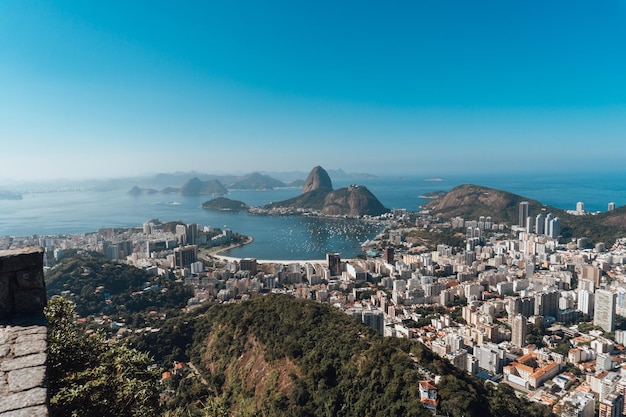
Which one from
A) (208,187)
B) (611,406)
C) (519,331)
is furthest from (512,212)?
(208,187)

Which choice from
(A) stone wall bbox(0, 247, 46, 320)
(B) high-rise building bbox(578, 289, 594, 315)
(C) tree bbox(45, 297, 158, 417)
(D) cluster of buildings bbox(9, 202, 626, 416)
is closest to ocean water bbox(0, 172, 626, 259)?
(D) cluster of buildings bbox(9, 202, 626, 416)

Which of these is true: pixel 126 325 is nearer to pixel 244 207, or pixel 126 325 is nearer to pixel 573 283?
pixel 573 283

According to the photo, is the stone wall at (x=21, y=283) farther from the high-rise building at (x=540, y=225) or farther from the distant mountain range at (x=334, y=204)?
the distant mountain range at (x=334, y=204)

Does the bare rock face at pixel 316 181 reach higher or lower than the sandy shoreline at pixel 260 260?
higher

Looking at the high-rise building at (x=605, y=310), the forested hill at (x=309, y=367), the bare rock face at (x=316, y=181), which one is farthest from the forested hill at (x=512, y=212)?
the forested hill at (x=309, y=367)

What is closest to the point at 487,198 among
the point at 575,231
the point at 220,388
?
the point at 575,231
